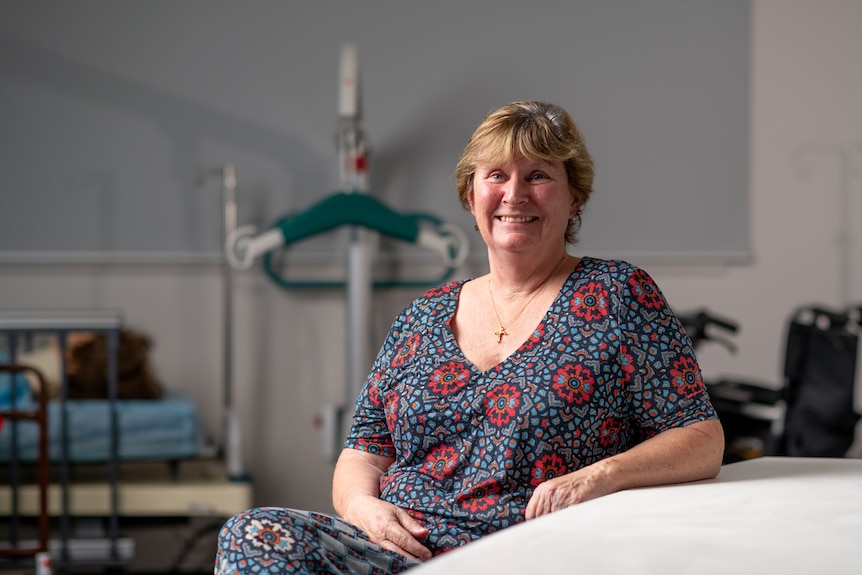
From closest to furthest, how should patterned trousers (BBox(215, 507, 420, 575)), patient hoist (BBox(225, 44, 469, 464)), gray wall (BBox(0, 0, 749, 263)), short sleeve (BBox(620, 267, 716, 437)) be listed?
patterned trousers (BBox(215, 507, 420, 575))
short sleeve (BBox(620, 267, 716, 437))
patient hoist (BBox(225, 44, 469, 464))
gray wall (BBox(0, 0, 749, 263))

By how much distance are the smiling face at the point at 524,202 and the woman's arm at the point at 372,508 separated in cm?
41

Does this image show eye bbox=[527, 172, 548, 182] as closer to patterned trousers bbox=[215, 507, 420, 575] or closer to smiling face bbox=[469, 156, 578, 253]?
smiling face bbox=[469, 156, 578, 253]

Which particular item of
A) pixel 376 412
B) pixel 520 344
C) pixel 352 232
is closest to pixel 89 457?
pixel 352 232

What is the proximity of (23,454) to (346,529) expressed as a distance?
77.2 inches

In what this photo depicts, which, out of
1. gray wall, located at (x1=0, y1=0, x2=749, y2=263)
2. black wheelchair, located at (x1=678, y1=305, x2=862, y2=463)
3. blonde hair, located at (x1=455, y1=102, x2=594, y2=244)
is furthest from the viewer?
gray wall, located at (x1=0, y1=0, x2=749, y2=263)

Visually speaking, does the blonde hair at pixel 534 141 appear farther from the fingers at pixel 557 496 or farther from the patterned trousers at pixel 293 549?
the patterned trousers at pixel 293 549

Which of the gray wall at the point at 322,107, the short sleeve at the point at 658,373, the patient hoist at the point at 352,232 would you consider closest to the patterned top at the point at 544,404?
the short sleeve at the point at 658,373

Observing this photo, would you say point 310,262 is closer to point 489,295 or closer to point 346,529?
point 489,295

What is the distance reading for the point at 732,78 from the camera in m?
4.11

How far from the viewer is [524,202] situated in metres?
1.66

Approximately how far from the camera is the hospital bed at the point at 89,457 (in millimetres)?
3033

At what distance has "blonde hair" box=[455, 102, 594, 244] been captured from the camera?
1633 mm

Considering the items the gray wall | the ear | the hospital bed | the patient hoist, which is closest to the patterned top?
the ear

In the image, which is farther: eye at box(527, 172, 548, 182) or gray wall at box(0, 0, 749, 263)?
gray wall at box(0, 0, 749, 263)
